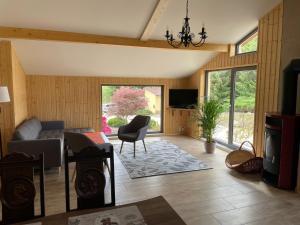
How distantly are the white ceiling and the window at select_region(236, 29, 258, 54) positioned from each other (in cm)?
15

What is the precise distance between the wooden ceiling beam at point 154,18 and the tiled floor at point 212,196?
2704mm

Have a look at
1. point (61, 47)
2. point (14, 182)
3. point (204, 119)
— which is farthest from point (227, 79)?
point (14, 182)

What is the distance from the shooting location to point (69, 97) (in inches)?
251

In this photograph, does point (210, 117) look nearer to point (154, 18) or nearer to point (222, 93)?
point (222, 93)

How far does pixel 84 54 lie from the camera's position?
17.7 feet

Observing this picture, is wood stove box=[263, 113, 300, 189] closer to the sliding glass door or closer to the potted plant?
the potted plant

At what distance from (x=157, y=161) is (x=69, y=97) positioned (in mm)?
3235

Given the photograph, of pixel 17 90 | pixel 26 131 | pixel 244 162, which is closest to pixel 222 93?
pixel 244 162

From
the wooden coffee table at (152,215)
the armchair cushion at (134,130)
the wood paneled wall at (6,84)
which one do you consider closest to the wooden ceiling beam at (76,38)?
the wood paneled wall at (6,84)

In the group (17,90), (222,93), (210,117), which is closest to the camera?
(17,90)

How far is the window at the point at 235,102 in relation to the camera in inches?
201

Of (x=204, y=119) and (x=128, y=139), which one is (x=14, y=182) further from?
(x=204, y=119)

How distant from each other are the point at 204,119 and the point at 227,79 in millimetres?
1250

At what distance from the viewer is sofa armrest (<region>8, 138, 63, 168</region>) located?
3.84m
